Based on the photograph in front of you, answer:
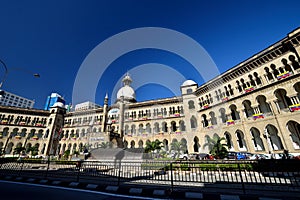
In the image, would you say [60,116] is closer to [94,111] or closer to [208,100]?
Result: [94,111]

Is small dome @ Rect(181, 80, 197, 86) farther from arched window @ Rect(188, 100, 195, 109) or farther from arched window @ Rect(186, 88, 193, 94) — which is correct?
arched window @ Rect(188, 100, 195, 109)

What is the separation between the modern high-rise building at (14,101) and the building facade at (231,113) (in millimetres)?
83124

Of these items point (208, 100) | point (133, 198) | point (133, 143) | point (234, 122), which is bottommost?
point (133, 198)

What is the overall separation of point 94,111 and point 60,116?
1243cm

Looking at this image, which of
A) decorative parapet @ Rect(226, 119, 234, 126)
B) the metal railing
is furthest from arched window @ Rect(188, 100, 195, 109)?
the metal railing

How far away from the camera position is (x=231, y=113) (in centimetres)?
2478

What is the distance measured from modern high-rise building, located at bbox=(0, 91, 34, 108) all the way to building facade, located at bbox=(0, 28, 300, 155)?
83124 millimetres

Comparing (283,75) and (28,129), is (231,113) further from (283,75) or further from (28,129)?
(28,129)

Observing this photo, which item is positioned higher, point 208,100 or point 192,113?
point 208,100

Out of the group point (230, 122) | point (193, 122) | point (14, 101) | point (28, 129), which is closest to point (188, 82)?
point (193, 122)

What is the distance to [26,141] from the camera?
37.5m

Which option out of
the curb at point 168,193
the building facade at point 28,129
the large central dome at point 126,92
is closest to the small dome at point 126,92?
the large central dome at point 126,92

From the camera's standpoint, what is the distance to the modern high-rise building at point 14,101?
94.0m

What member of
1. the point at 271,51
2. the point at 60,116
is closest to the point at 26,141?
the point at 60,116
